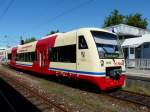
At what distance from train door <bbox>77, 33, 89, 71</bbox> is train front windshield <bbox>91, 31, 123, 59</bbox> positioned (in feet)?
1.98

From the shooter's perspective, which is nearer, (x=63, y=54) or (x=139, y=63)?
(x=63, y=54)

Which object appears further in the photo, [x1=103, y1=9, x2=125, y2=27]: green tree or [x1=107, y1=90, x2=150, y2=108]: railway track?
[x1=103, y1=9, x2=125, y2=27]: green tree

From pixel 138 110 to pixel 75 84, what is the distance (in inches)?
257

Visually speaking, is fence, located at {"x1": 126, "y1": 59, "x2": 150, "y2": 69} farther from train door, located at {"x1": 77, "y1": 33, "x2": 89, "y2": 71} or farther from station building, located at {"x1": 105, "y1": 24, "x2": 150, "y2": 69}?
train door, located at {"x1": 77, "y1": 33, "x2": 89, "y2": 71}

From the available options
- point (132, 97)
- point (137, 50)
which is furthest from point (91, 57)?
point (137, 50)

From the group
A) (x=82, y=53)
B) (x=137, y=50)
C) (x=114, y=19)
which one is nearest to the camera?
(x=82, y=53)

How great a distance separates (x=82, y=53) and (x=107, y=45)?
130 centimetres

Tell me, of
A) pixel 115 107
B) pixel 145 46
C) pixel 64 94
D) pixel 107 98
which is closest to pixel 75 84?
pixel 64 94

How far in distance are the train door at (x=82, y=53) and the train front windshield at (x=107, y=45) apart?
0.60 metres

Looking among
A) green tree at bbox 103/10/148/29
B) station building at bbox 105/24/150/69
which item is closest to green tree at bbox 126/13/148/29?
green tree at bbox 103/10/148/29

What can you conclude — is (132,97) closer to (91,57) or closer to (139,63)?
(91,57)

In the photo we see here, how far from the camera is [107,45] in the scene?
1210 cm

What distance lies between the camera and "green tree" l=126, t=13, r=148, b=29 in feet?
254

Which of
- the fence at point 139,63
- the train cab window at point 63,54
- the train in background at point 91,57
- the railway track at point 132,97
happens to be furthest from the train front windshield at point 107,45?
the fence at point 139,63
